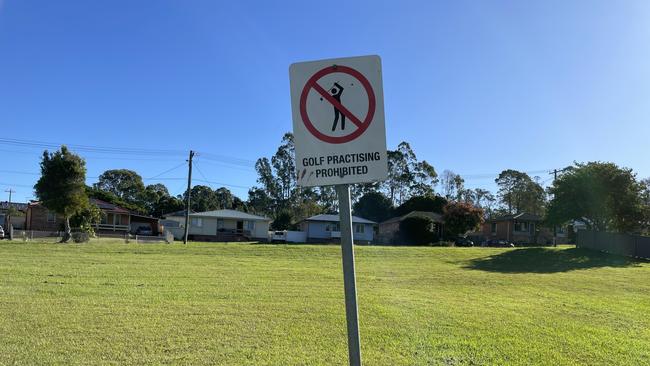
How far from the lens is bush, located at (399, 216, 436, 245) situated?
58344 millimetres

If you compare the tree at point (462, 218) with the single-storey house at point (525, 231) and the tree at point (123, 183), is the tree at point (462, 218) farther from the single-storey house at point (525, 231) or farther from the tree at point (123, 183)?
the tree at point (123, 183)

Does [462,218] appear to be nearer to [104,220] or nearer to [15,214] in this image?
[104,220]

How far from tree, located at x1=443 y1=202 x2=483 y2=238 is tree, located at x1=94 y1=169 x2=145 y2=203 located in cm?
7090

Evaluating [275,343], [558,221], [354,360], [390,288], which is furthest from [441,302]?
[558,221]

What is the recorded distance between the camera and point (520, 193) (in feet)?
331

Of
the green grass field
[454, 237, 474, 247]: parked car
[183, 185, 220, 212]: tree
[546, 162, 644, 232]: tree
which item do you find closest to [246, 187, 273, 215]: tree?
[183, 185, 220, 212]: tree

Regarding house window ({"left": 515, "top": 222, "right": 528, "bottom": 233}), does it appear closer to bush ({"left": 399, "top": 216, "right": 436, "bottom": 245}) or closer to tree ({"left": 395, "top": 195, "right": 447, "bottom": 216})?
tree ({"left": 395, "top": 195, "right": 447, "bottom": 216})

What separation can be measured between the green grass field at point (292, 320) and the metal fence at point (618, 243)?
2120cm

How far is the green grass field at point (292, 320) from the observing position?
21.6 ft

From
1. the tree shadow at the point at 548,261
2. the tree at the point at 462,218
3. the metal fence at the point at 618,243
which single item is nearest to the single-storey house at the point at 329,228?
the tree at the point at 462,218

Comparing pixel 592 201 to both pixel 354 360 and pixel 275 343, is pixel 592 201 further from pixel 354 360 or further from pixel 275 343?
pixel 354 360

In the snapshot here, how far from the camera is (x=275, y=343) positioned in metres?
7.14

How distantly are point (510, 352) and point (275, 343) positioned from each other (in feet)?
10.1

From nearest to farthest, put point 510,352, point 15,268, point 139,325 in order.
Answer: point 510,352
point 139,325
point 15,268
